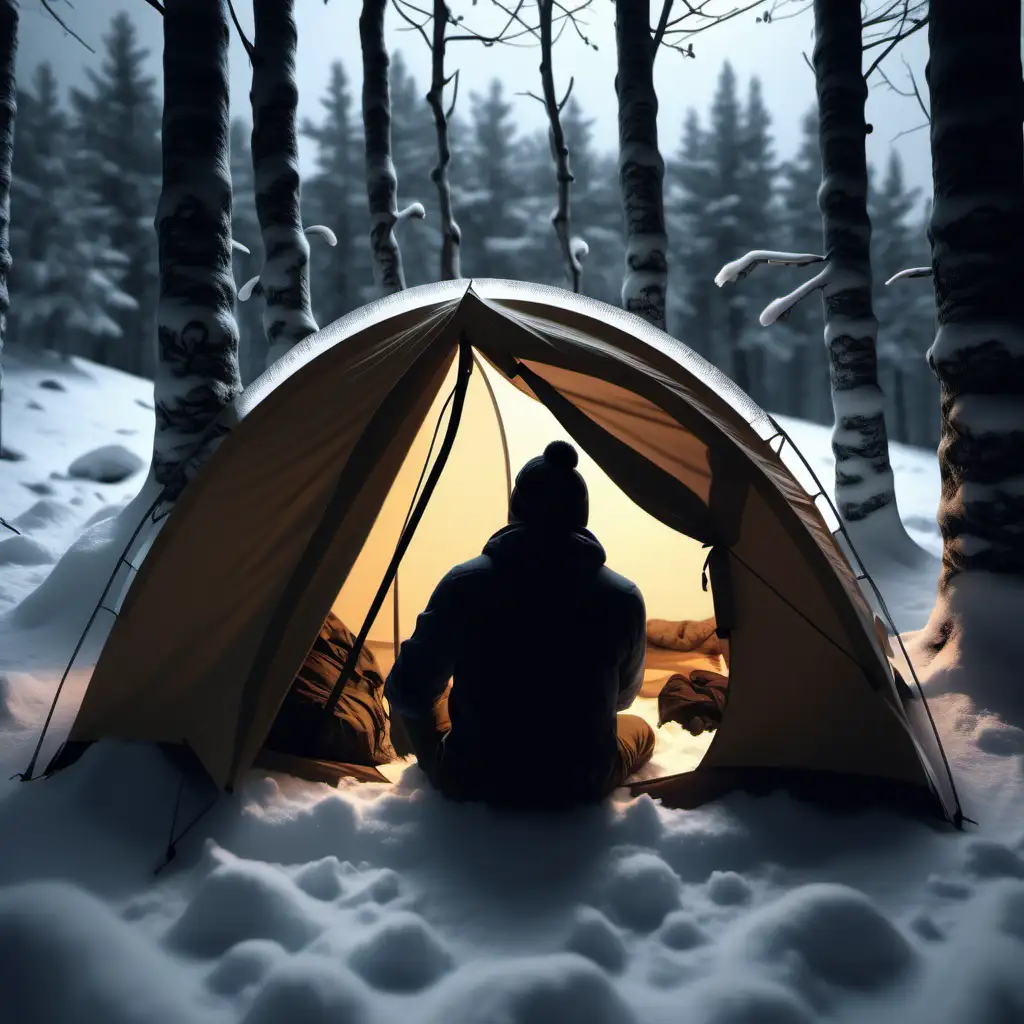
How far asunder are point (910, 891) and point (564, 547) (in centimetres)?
140

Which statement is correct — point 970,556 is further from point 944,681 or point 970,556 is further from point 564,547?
point 564,547

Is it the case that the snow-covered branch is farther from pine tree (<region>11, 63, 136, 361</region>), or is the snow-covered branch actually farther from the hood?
pine tree (<region>11, 63, 136, 361</region>)

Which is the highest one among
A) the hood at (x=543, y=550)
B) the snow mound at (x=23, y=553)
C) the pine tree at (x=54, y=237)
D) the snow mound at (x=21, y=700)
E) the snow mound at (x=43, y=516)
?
the pine tree at (x=54, y=237)

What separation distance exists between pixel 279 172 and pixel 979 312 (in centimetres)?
567

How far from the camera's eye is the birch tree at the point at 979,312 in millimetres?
3264

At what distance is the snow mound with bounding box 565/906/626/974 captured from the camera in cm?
184

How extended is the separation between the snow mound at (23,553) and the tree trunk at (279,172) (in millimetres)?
2751

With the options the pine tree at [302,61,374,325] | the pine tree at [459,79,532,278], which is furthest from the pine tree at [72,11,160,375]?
the pine tree at [459,79,532,278]

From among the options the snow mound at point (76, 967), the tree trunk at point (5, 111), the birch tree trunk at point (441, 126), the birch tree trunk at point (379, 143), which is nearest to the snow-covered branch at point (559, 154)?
the birch tree trunk at point (441, 126)

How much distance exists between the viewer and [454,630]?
2.44 meters

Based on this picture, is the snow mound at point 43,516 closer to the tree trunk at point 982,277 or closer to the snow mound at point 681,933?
the snow mound at point 681,933

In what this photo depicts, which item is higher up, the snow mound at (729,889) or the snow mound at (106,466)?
the snow mound at (106,466)

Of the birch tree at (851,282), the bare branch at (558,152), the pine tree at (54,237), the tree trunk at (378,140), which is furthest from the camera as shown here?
the pine tree at (54,237)

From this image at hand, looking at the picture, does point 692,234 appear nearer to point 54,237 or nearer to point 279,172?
point 54,237
